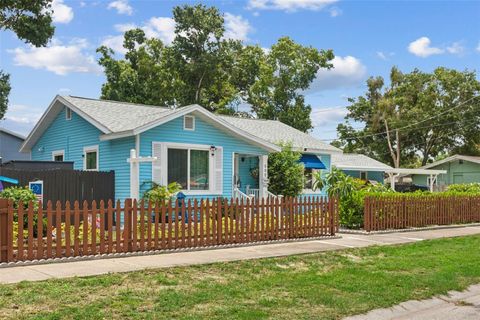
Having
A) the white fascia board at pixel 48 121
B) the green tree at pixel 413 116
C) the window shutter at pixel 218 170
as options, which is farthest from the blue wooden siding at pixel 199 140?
the green tree at pixel 413 116

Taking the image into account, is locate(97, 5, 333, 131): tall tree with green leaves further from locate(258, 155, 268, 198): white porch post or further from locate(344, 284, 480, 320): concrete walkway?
locate(344, 284, 480, 320): concrete walkway

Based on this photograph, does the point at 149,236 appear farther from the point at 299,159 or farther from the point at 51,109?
the point at 299,159

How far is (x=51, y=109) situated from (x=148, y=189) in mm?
6772

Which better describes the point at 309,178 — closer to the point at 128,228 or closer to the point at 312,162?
the point at 312,162

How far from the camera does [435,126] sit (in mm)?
52219

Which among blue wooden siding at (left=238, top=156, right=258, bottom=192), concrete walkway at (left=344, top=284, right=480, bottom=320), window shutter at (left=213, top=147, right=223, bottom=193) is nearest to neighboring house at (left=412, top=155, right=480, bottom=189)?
blue wooden siding at (left=238, top=156, right=258, bottom=192)

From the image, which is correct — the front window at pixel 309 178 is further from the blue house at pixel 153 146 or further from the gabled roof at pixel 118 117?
the gabled roof at pixel 118 117

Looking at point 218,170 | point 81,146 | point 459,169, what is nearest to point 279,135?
point 218,170

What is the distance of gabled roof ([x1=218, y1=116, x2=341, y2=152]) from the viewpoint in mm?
25828

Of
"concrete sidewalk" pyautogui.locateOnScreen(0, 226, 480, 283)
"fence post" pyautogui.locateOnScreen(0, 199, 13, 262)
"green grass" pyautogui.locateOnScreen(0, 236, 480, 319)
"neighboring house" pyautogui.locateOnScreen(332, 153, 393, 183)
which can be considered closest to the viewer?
"green grass" pyautogui.locateOnScreen(0, 236, 480, 319)

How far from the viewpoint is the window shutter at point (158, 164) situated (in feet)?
58.1

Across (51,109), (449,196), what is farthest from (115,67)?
(449,196)

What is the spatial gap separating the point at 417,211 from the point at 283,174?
6.72 metres

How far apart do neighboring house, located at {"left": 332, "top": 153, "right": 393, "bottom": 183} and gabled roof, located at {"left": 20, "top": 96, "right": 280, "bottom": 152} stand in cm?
1409
